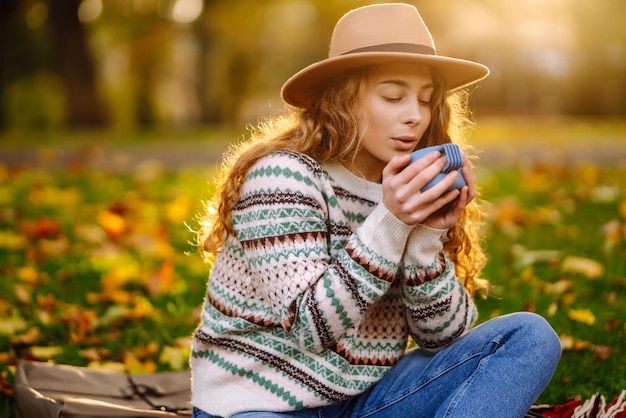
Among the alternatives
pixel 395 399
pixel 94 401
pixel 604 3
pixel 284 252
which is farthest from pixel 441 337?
Result: pixel 604 3

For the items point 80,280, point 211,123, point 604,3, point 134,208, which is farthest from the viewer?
point 211,123

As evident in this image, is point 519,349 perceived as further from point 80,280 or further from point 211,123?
point 211,123

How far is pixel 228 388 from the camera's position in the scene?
2.06 metres

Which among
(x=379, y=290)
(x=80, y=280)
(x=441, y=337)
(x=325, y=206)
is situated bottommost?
(x=80, y=280)

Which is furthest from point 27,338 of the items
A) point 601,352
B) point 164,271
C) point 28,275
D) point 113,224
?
point 601,352

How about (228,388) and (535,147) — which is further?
(535,147)

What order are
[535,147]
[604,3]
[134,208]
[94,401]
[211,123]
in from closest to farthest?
[94,401], [134,208], [535,147], [604,3], [211,123]

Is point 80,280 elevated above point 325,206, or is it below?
below

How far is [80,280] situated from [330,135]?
7.25 feet

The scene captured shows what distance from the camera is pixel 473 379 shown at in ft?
6.38

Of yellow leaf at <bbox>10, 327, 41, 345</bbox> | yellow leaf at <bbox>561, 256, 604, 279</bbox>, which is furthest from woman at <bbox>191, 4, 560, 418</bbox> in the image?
yellow leaf at <bbox>561, 256, 604, 279</bbox>

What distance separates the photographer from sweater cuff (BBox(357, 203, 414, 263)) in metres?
1.86

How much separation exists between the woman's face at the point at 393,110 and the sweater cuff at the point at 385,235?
0.95ft

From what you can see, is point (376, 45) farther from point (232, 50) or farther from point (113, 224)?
point (232, 50)
